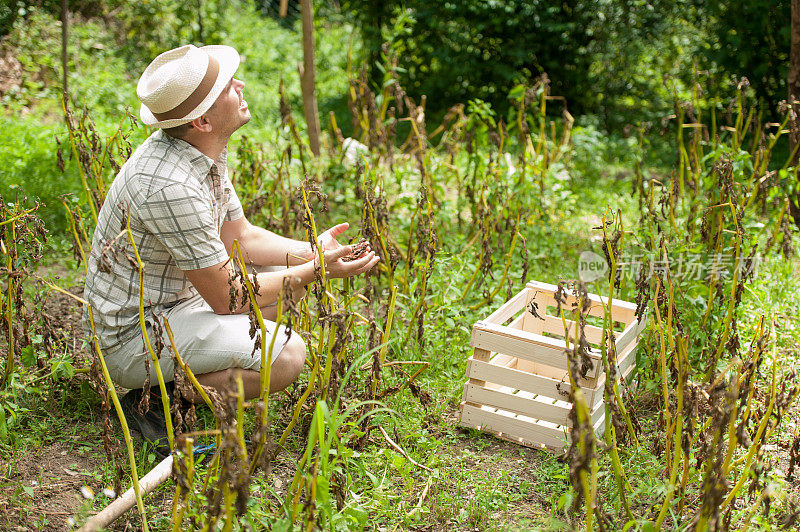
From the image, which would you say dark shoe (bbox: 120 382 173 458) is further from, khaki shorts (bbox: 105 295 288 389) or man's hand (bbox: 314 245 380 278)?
man's hand (bbox: 314 245 380 278)

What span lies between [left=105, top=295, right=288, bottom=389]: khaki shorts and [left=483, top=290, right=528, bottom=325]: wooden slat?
827 millimetres

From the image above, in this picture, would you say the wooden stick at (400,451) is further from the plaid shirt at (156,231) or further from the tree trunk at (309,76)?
the tree trunk at (309,76)

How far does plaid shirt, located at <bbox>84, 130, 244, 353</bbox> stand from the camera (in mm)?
2498

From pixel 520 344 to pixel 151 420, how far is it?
1.36 metres

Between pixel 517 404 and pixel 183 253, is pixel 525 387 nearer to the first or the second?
pixel 517 404

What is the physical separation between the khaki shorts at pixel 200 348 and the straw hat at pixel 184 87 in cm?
68

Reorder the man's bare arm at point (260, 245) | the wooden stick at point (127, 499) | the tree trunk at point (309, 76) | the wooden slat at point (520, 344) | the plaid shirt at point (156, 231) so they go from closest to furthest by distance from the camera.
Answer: the wooden stick at point (127, 499)
the plaid shirt at point (156, 231)
the wooden slat at point (520, 344)
the man's bare arm at point (260, 245)
the tree trunk at point (309, 76)

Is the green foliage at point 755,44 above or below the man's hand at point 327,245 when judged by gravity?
above

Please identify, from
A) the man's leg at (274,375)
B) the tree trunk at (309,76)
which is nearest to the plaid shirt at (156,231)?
the man's leg at (274,375)

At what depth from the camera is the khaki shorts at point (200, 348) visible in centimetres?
260

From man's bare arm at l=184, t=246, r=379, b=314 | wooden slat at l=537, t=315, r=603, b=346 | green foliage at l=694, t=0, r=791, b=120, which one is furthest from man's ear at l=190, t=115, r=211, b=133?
green foliage at l=694, t=0, r=791, b=120

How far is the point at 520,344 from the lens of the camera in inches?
Result: 109

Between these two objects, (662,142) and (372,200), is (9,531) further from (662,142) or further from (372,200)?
(662,142)

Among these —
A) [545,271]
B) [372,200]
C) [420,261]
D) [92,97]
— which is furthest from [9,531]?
[92,97]
